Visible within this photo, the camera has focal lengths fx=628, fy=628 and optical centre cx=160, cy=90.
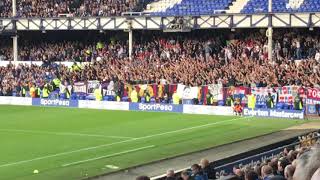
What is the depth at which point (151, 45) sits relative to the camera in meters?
47.7

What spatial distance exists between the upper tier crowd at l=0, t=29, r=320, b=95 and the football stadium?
0.31 feet

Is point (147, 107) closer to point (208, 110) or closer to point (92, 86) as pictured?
point (208, 110)

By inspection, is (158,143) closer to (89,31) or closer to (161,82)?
(161,82)

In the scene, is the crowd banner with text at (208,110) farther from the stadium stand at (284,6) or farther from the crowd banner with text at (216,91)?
the stadium stand at (284,6)

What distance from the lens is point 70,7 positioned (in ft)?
177

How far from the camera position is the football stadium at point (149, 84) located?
22219 millimetres

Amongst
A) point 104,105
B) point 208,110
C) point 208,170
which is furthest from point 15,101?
point 208,170

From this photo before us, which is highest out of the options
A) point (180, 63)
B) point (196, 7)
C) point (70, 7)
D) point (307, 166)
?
point (70, 7)

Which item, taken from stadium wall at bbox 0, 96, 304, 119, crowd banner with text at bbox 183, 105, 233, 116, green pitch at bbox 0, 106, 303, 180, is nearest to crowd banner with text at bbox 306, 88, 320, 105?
stadium wall at bbox 0, 96, 304, 119

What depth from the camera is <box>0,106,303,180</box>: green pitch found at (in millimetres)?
19906

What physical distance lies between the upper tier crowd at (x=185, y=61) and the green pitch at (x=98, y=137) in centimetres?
383

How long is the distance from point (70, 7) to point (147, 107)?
722 inches

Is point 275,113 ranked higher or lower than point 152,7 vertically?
lower

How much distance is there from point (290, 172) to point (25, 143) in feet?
68.8
